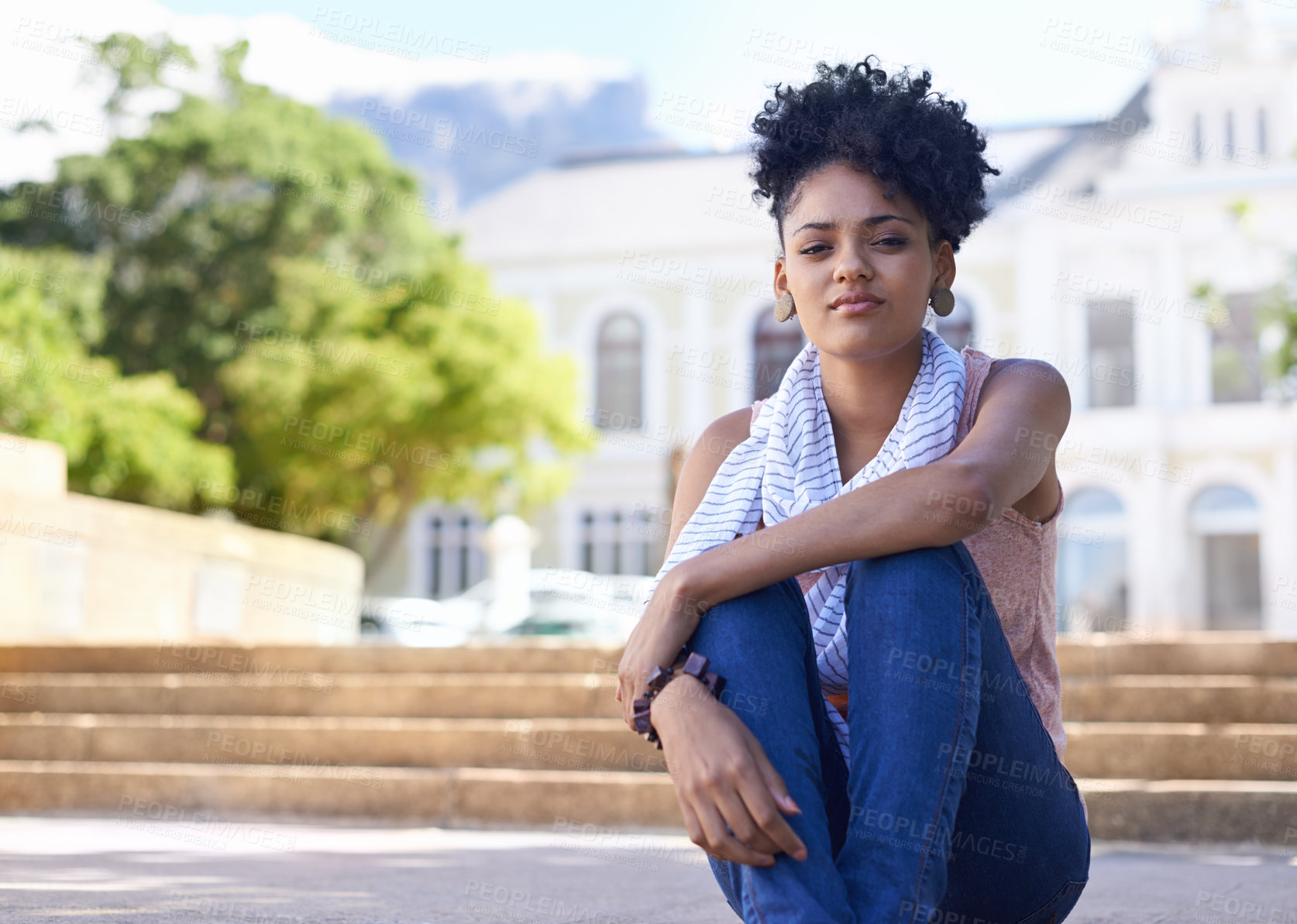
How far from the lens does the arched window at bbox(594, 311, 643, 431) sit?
29297 mm

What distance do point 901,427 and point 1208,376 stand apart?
2585cm

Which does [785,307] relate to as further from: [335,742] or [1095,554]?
[1095,554]

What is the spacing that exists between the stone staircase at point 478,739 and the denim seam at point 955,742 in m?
3.34

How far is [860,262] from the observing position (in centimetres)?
208

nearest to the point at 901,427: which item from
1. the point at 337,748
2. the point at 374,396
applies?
the point at 337,748

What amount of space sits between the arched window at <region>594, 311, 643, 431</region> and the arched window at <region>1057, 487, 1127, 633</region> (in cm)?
919

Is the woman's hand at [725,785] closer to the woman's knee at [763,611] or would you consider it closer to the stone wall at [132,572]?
the woman's knee at [763,611]

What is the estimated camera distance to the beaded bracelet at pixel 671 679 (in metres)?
1.83

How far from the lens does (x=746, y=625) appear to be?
1.85 metres

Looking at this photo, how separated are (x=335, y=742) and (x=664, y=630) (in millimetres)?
4107

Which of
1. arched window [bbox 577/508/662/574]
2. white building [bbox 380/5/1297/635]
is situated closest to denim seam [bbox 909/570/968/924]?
white building [bbox 380/5/1297/635]

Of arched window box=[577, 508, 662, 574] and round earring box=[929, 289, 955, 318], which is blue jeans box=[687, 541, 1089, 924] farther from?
arched window box=[577, 508, 662, 574]

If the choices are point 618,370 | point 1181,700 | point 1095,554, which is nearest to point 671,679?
point 1181,700

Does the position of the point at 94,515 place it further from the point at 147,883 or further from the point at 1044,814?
the point at 1044,814
